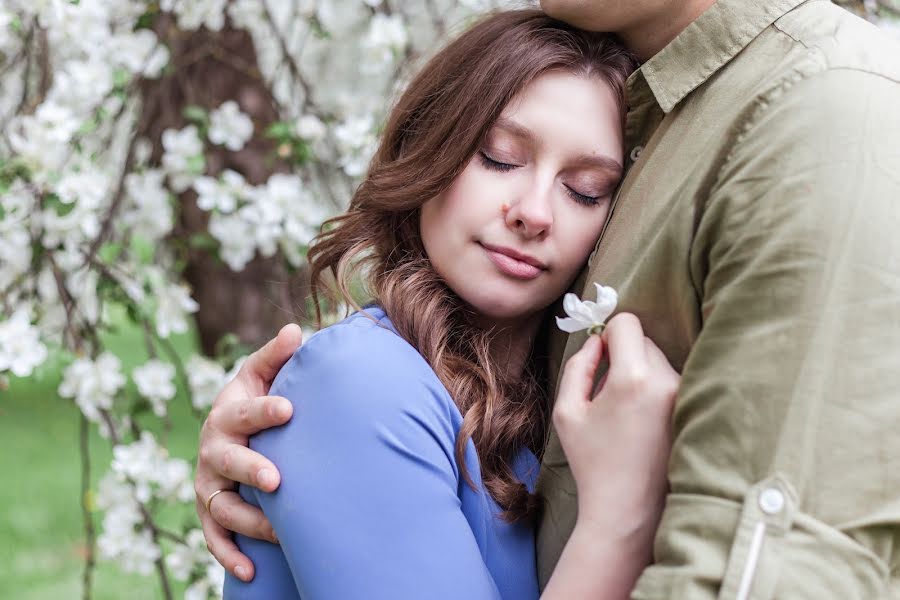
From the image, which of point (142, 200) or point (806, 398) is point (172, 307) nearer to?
point (142, 200)

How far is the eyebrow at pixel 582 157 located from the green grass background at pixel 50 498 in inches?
61.3

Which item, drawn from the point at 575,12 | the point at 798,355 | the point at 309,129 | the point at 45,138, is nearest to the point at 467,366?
the point at 575,12

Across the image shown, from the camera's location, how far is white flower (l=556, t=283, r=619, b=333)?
1.33 metres

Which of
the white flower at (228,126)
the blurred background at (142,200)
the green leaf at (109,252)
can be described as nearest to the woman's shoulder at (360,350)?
the blurred background at (142,200)

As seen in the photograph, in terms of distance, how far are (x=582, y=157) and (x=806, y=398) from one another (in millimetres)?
656

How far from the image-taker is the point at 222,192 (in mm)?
3041

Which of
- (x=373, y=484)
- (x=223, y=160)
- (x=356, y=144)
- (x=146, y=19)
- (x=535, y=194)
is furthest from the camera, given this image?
(x=223, y=160)

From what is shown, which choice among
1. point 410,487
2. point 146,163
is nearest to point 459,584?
point 410,487

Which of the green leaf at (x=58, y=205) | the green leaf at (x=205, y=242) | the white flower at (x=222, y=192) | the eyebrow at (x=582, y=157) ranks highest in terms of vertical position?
the eyebrow at (x=582, y=157)

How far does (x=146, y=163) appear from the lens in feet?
10.9

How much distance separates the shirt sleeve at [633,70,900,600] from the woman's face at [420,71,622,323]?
1.67ft

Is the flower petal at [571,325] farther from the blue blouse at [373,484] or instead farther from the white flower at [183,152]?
the white flower at [183,152]

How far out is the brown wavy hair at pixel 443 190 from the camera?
63.5 inches

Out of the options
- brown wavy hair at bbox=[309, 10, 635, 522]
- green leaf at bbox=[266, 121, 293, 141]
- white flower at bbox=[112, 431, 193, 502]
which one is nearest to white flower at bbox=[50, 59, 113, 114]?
green leaf at bbox=[266, 121, 293, 141]
